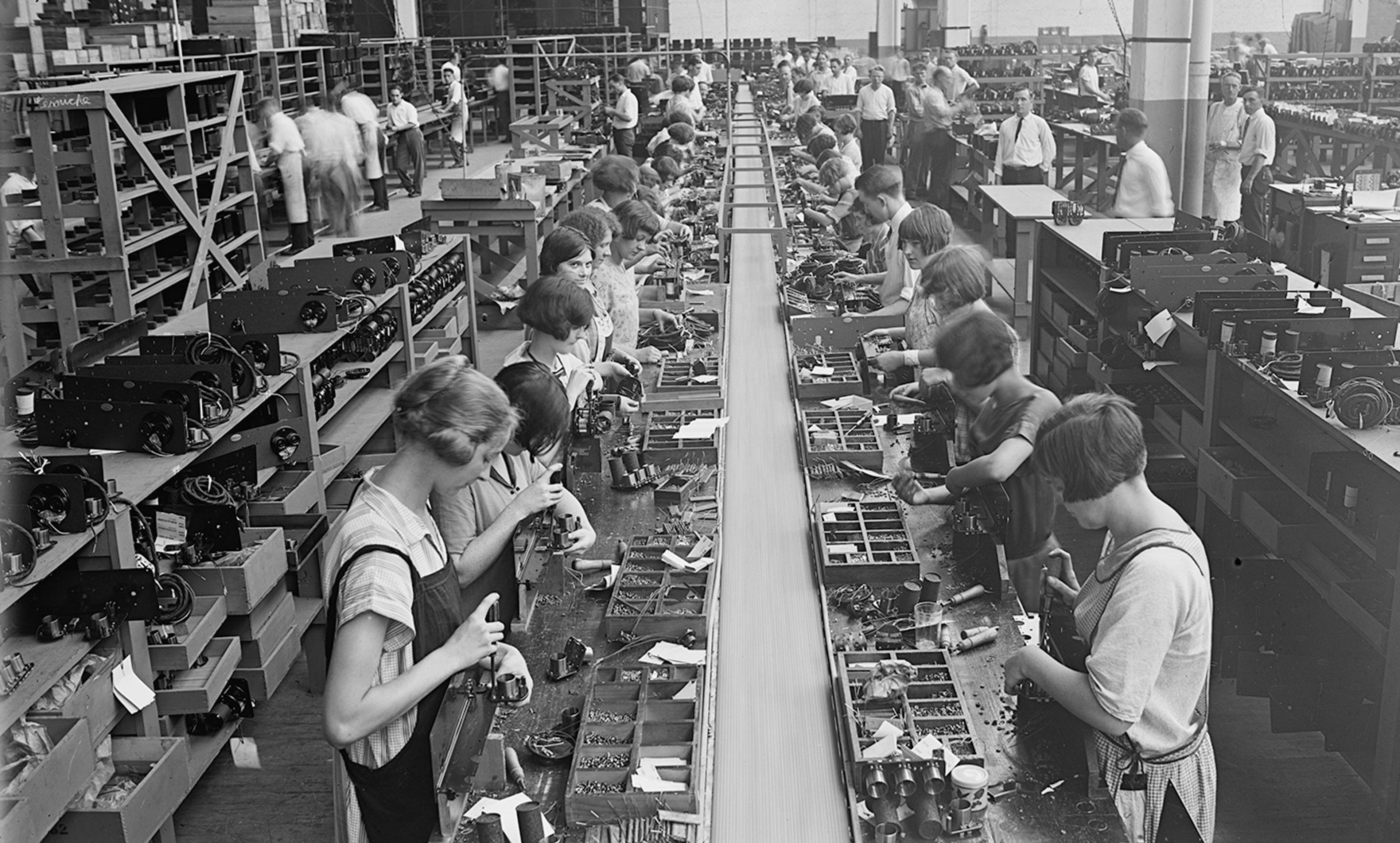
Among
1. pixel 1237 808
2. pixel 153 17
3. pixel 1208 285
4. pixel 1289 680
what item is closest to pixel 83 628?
pixel 1237 808

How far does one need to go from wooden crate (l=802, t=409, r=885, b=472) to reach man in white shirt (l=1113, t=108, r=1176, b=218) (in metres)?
5.12

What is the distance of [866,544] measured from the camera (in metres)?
3.42

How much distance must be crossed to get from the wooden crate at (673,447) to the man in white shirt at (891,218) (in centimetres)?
188

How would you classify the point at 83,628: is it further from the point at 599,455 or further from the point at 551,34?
the point at 551,34

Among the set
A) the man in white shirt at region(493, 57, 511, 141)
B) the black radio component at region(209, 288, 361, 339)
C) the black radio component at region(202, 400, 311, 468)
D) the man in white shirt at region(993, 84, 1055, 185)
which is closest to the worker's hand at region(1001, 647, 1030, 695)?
the black radio component at region(202, 400, 311, 468)

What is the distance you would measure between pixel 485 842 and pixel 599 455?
6.97 feet

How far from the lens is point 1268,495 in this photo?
16.8ft

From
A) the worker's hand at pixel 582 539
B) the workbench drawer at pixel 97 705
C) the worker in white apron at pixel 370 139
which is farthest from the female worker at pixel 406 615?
the worker in white apron at pixel 370 139

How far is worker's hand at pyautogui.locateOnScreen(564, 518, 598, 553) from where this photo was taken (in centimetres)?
338

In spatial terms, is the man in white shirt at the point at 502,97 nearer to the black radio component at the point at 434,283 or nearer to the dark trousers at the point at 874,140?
the dark trousers at the point at 874,140

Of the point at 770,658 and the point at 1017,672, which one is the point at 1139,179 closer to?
the point at 770,658

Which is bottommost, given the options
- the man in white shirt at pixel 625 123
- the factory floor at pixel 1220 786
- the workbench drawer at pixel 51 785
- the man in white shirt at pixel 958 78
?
the factory floor at pixel 1220 786

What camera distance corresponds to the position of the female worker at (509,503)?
9.77ft

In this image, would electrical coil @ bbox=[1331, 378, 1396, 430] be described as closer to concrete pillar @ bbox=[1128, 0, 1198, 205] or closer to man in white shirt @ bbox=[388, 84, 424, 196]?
concrete pillar @ bbox=[1128, 0, 1198, 205]
